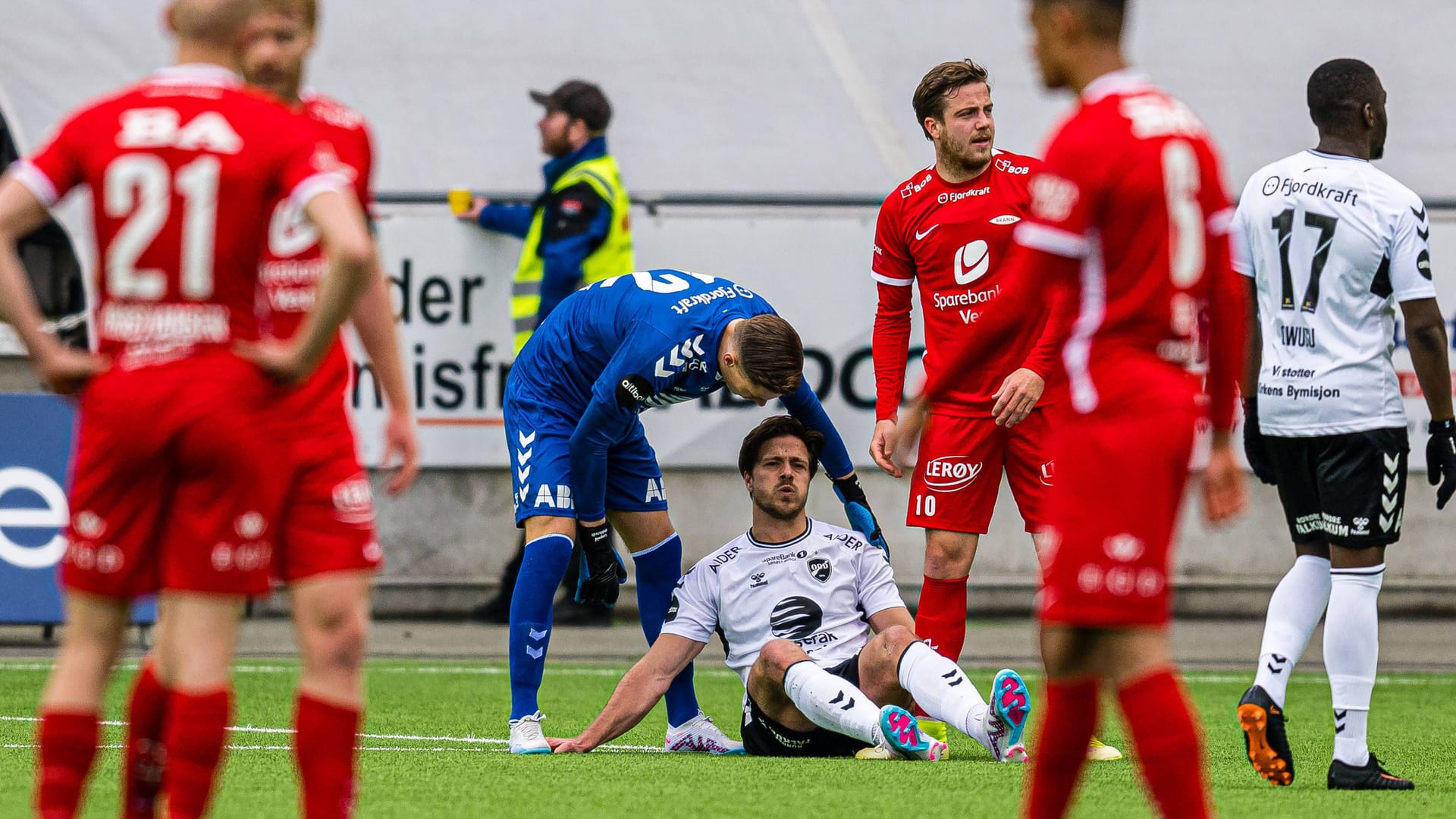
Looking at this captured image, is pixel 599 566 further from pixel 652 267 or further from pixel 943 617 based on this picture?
pixel 652 267

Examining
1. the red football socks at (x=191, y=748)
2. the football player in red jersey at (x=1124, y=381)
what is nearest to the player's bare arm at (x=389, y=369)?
the red football socks at (x=191, y=748)

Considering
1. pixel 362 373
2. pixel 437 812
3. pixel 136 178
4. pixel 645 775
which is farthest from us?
pixel 362 373

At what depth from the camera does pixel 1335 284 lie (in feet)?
18.1

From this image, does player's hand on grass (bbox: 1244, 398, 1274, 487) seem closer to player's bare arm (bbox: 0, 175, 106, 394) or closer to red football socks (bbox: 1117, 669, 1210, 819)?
red football socks (bbox: 1117, 669, 1210, 819)

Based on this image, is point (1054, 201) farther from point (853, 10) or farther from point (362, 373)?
point (853, 10)

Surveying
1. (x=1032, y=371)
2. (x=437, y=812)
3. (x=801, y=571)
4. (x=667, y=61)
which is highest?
(x=667, y=61)

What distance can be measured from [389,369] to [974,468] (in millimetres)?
2945

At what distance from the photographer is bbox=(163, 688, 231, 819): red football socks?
3.43 meters

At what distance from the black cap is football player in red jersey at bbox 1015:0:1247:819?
6676mm

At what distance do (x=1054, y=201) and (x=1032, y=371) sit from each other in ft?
8.30

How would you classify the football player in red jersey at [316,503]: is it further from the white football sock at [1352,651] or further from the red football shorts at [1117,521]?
the white football sock at [1352,651]

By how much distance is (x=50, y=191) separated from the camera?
3.41 meters

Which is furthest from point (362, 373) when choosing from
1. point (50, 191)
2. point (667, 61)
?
point (50, 191)

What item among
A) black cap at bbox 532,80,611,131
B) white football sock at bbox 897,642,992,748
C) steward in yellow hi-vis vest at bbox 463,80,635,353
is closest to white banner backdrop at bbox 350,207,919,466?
steward in yellow hi-vis vest at bbox 463,80,635,353
